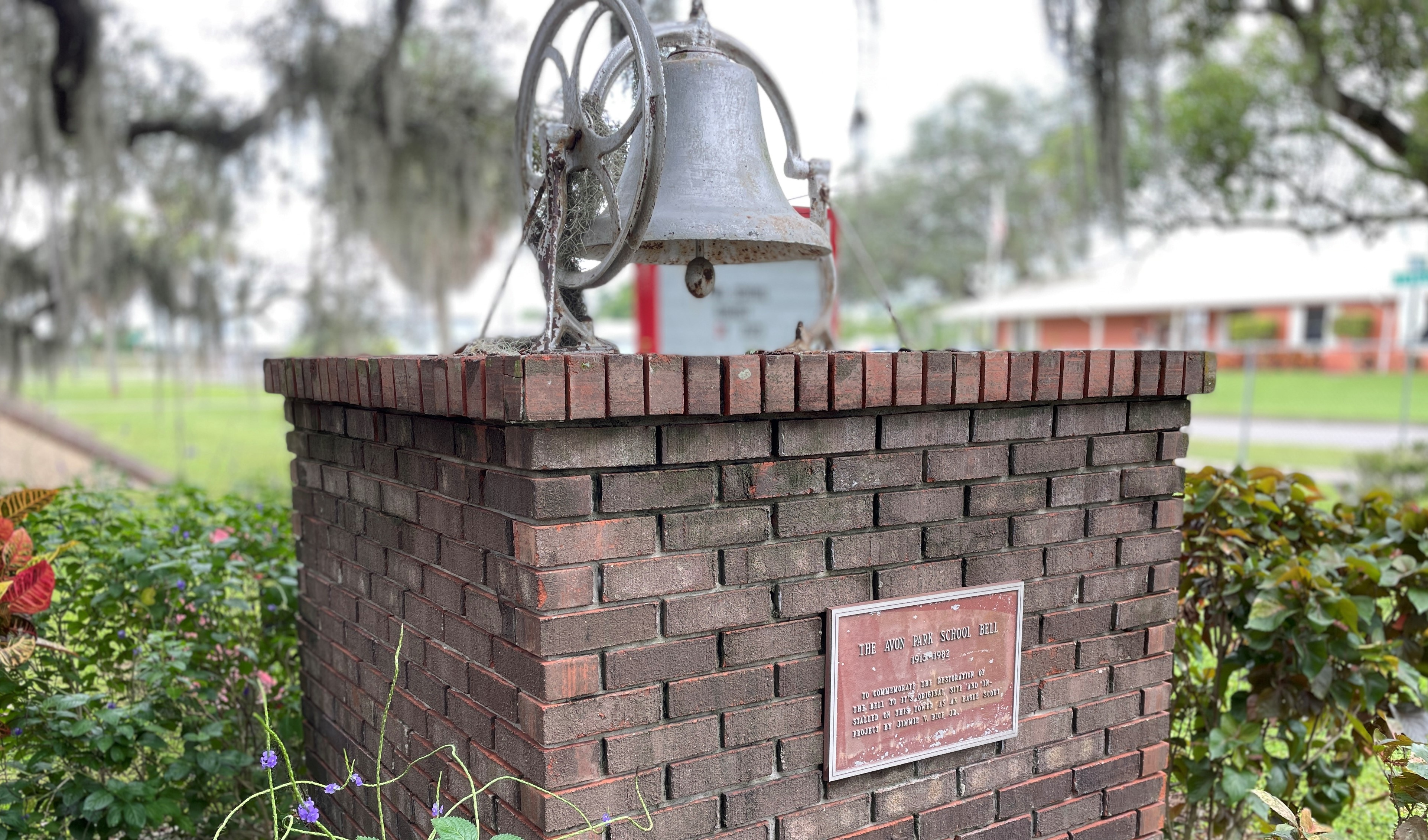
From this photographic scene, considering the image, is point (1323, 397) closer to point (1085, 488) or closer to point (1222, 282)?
point (1222, 282)

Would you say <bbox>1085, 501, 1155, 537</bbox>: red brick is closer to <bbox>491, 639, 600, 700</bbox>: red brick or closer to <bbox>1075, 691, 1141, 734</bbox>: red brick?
<bbox>1075, 691, 1141, 734</bbox>: red brick

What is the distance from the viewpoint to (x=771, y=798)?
5.62 feet

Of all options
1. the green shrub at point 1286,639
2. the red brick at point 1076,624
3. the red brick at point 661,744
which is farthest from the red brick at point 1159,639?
the red brick at point 661,744

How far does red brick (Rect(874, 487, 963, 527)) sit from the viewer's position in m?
1.80

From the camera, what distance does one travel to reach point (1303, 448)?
1317cm

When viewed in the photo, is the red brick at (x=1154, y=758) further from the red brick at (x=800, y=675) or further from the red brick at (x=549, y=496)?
the red brick at (x=549, y=496)

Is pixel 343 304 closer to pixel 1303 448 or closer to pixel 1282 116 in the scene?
pixel 1282 116

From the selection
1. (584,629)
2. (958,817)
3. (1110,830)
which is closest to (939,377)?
(584,629)

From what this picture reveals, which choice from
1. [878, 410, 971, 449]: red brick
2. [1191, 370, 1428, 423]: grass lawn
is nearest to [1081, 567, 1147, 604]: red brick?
[878, 410, 971, 449]: red brick

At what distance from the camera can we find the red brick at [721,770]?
162cm

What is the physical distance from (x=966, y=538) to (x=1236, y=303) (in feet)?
87.6

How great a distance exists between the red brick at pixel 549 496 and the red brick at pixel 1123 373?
112cm

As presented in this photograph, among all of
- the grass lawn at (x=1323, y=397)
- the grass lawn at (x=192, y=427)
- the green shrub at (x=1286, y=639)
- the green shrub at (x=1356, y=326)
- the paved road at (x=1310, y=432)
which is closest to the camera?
the green shrub at (x=1286, y=639)

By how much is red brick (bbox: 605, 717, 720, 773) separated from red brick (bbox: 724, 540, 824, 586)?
25 cm
